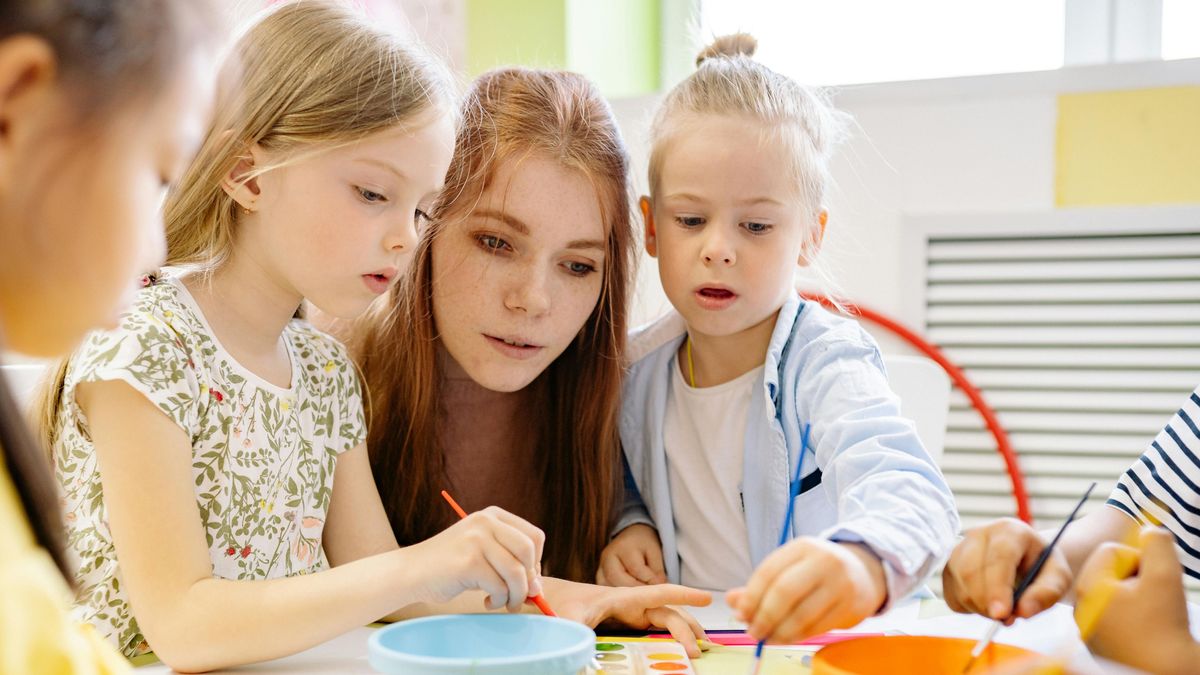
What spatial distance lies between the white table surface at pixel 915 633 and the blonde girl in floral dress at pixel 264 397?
0.02 metres

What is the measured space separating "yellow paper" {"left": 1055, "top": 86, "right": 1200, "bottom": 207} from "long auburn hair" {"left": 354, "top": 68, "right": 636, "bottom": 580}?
40.7 inches

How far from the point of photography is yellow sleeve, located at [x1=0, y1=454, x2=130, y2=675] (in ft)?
1.34

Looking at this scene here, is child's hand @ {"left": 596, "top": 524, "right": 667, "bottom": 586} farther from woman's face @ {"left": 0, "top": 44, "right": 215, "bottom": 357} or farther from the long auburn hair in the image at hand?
woman's face @ {"left": 0, "top": 44, "right": 215, "bottom": 357}

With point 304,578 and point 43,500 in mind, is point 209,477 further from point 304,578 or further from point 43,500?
point 43,500

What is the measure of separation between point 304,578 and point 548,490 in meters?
0.48

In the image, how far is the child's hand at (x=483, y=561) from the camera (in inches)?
30.1

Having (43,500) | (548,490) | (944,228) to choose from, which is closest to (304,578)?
(43,500)

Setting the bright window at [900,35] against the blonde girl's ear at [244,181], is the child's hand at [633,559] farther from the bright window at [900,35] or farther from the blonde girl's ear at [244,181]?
the bright window at [900,35]

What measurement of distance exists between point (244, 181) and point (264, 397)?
18 cm

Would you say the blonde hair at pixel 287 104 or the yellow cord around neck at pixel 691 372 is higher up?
the blonde hair at pixel 287 104

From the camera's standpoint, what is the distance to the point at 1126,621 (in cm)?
68

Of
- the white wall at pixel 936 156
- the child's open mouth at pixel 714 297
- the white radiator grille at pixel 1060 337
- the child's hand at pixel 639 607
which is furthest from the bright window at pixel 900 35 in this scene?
the child's hand at pixel 639 607

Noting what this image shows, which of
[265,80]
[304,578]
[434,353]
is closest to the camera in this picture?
[304,578]

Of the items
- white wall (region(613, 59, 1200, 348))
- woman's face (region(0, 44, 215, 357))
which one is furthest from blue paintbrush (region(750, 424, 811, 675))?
white wall (region(613, 59, 1200, 348))
